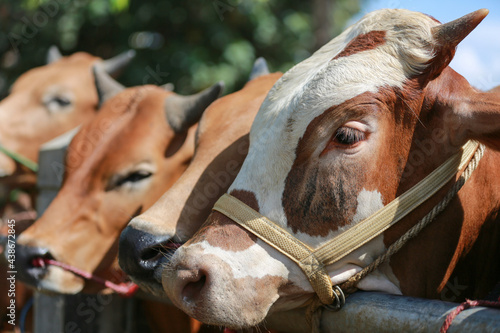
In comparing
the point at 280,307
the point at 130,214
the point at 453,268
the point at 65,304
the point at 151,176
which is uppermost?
the point at 453,268

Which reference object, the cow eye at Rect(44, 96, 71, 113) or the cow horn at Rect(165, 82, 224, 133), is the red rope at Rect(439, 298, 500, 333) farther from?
the cow eye at Rect(44, 96, 71, 113)

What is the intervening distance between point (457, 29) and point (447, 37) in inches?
1.7

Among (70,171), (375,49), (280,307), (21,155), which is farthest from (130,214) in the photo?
(21,155)

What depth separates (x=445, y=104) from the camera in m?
1.95

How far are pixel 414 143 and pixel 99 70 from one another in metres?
2.86

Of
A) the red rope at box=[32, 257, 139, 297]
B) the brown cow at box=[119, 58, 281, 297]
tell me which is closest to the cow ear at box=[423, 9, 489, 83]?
the brown cow at box=[119, 58, 281, 297]

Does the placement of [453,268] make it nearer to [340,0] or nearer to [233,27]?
[233,27]

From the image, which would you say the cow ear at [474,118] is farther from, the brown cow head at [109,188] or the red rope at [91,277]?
the red rope at [91,277]

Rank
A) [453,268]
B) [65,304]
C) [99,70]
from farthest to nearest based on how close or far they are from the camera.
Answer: [99,70]
[65,304]
[453,268]

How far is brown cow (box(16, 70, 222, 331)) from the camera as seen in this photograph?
3047 millimetres

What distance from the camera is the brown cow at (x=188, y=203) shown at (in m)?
2.32

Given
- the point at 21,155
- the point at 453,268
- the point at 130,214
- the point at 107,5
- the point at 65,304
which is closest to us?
the point at 453,268

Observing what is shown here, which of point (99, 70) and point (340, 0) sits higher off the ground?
point (340, 0)

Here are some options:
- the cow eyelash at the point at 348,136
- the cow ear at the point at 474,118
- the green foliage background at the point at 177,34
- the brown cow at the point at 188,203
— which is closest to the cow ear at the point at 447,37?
the cow ear at the point at 474,118
